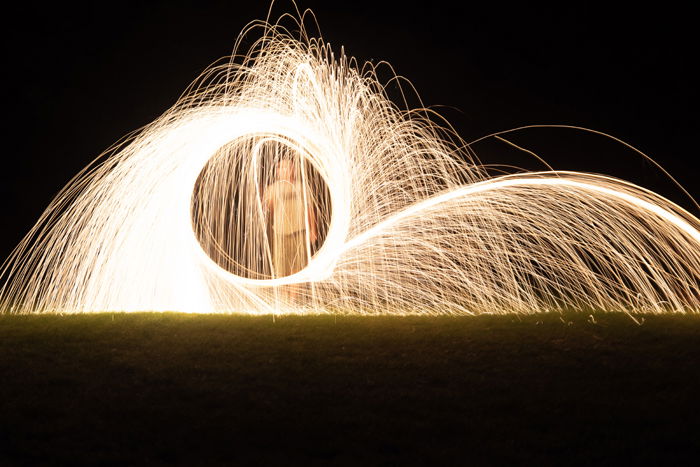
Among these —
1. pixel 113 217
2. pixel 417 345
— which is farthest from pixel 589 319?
pixel 113 217

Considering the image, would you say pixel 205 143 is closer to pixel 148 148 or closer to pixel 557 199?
pixel 148 148

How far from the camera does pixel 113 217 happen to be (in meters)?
10.5

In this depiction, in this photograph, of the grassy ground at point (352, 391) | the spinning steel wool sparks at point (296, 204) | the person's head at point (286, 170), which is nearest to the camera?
the grassy ground at point (352, 391)

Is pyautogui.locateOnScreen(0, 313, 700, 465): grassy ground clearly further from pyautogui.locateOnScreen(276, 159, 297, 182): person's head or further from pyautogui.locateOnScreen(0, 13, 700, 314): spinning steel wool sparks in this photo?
pyautogui.locateOnScreen(276, 159, 297, 182): person's head

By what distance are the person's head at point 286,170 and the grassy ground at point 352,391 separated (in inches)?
107

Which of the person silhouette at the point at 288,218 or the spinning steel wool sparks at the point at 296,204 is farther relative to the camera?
the person silhouette at the point at 288,218

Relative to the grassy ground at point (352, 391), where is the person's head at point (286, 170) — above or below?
above

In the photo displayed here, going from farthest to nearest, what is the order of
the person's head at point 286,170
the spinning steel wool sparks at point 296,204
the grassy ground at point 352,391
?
1. the person's head at point 286,170
2. the spinning steel wool sparks at point 296,204
3. the grassy ground at point 352,391

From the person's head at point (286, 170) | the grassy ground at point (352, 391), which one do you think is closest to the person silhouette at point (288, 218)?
the person's head at point (286, 170)

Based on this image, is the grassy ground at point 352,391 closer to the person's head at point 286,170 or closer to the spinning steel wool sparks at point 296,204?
the spinning steel wool sparks at point 296,204

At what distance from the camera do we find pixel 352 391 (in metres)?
6.45

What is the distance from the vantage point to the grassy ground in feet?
17.5

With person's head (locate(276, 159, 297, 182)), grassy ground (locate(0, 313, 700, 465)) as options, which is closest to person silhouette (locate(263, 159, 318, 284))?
person's head (locate(276, 159, 297, 182))

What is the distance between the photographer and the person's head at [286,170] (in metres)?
10.8
